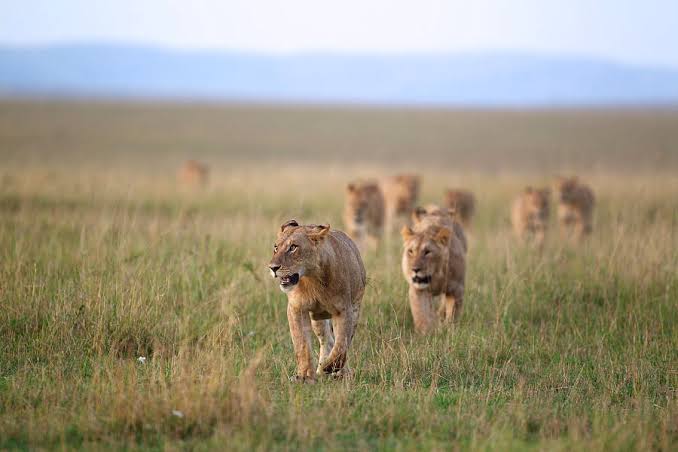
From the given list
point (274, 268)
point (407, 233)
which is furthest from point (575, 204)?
point (274, 268)

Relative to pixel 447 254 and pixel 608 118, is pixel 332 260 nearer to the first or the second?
pixel 447 254

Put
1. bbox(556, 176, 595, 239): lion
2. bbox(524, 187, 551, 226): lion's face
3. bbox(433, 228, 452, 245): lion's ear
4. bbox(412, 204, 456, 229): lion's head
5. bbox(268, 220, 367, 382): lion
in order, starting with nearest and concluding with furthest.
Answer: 1. bbox(268, 220, 367, 382): lion
2. bbox(433, 228, 452, 245): lion's ear
3. bbox(412, 204, 456, 229): lion's head
4. bbox(524, 187, 551, 226): lion's face
5. bbox(556, 176, 595, 239): lion

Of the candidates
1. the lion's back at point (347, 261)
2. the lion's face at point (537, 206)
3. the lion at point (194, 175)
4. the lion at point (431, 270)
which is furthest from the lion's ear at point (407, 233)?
the lion at point (194, 175)

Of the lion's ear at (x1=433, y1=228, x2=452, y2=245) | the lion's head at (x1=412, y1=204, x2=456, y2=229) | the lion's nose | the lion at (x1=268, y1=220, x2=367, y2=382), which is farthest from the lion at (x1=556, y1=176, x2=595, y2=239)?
the lion's nose

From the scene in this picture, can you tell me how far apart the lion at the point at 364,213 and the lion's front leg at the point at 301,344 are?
794cm

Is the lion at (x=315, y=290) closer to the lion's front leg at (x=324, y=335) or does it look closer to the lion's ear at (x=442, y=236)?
the lion's front leg at (x=324, y=335)

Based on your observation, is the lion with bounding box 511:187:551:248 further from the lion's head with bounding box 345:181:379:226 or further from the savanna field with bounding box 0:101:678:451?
the lion's head with bounding box 345:181:379:226

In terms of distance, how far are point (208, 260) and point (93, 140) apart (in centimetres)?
4380

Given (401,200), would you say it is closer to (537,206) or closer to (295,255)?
(537,206)

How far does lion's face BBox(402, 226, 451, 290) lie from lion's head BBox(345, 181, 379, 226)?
21.4 ft

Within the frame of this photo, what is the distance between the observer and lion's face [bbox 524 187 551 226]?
16.5m

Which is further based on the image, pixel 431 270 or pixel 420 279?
pixel 431 270

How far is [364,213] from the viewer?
648 inches

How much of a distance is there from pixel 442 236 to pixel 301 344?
8.86 ft
